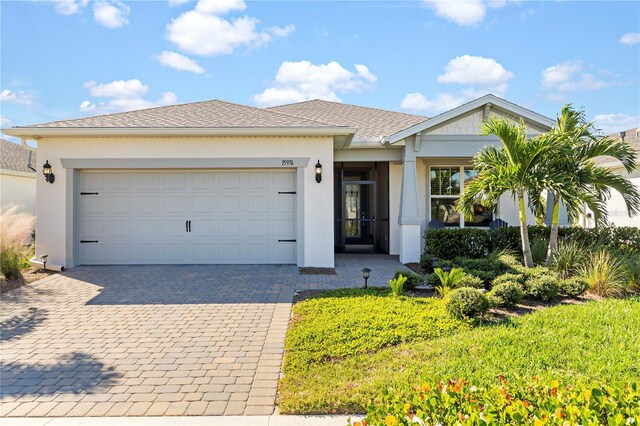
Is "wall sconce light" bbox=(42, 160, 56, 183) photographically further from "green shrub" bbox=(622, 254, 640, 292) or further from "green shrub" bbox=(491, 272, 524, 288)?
"green shrub" bbox=(622, 254, 640, 292)

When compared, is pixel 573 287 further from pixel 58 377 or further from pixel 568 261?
pixel 58 377

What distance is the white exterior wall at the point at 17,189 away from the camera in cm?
1627

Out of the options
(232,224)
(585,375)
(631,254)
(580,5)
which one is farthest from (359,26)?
(585,375)

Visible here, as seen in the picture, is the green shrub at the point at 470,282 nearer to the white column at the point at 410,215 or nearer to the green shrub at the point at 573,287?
the green shrub at the point at 573,287

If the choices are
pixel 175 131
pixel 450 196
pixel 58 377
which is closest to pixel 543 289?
pixel 450 196

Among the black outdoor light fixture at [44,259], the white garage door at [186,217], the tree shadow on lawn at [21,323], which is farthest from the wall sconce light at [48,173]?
the tree shadow on lawn at [21,323]

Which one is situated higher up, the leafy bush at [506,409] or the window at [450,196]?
the window at [450,196]

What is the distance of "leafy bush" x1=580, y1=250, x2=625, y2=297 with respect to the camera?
693cm

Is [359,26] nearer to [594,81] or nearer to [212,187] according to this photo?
[212,187]

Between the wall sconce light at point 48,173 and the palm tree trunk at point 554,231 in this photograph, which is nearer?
the palm tree trunk at point 554,231

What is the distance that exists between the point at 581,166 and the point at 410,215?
164 inches

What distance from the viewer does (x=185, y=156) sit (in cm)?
998

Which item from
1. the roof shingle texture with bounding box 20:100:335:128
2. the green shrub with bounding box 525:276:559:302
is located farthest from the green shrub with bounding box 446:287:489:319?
the roof shingle texture with bounding box 20:100:335:128

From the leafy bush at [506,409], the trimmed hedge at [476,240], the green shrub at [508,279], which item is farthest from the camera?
the trimmed hedge at [476,240]
